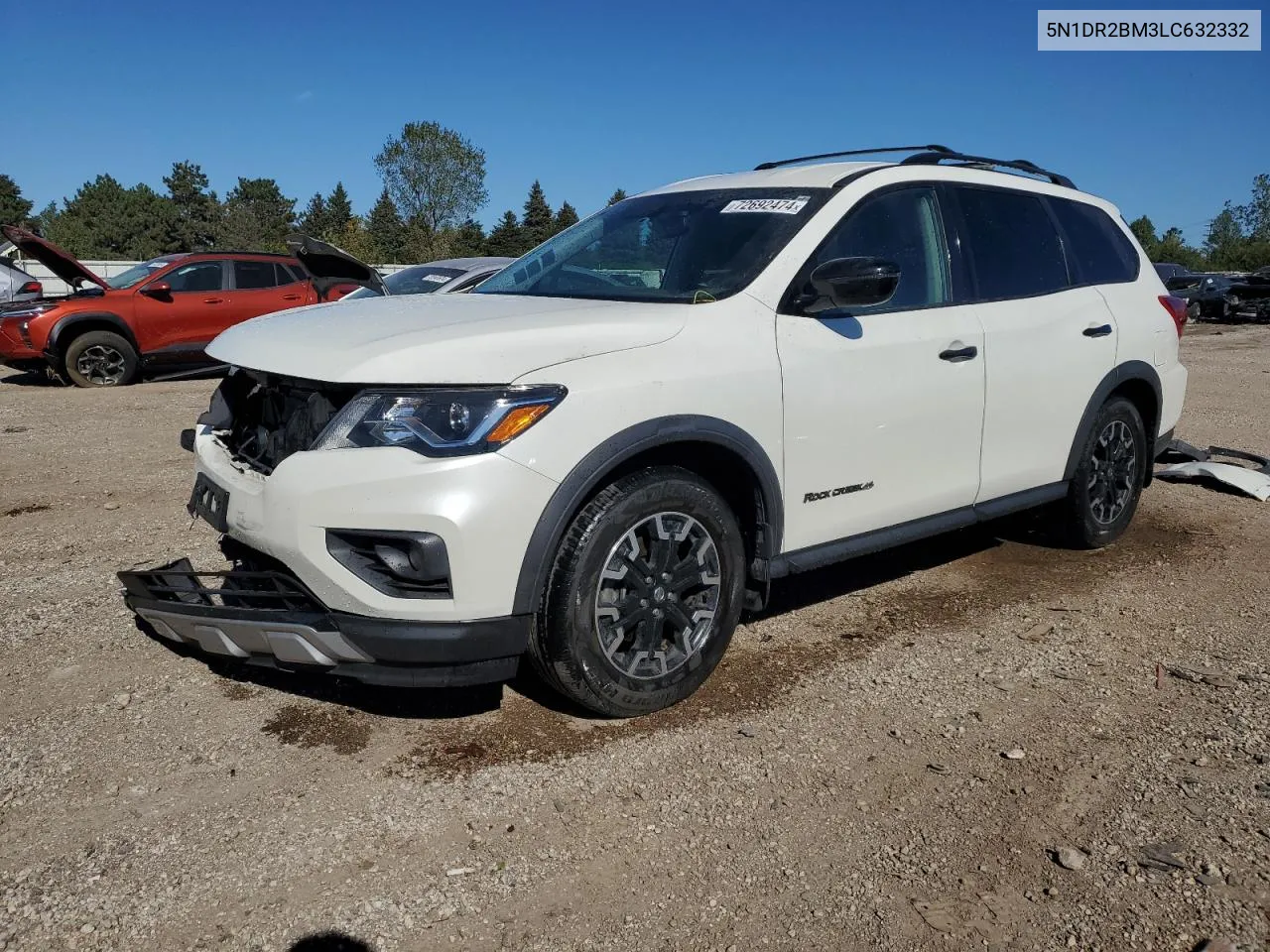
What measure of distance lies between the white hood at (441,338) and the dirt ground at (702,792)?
1178 millimetres

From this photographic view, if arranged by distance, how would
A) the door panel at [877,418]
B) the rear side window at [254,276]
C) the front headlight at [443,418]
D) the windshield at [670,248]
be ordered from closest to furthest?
the front headlight at [443,418] < the door panel at [877,418] < the windshield at [670,248] < the rear side window at [254,276]

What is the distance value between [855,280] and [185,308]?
1136 centimetres

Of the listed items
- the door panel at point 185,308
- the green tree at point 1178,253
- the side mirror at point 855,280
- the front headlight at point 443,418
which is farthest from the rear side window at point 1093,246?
the green tree at point 1178,253

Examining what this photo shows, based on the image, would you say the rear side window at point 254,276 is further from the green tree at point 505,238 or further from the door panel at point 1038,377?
the green tree at point 505,238

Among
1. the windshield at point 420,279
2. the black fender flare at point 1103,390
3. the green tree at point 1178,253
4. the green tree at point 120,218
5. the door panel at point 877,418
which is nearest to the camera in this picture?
the door panel at point 877,418

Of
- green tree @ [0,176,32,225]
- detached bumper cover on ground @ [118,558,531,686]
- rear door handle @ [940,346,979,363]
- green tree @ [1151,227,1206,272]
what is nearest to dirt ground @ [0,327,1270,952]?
detached bumper cover on ground @ [118,558,531,686]

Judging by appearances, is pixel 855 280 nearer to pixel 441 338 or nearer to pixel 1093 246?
pixel 441 338

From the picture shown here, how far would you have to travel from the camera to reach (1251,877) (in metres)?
2.50

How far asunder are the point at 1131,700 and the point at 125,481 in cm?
609

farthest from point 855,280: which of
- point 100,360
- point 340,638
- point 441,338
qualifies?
point 100,360

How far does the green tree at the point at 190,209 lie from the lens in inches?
4031

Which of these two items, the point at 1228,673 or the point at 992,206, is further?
the point at 992,206

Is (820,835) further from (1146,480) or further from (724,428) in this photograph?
(1146,480)

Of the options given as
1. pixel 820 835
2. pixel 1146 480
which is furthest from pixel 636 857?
pixel 1146 480
